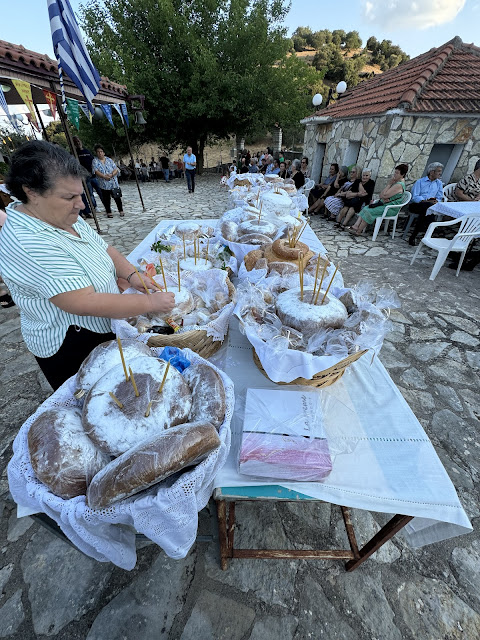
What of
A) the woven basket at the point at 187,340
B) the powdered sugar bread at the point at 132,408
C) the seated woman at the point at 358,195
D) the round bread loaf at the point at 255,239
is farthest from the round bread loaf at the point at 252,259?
the seated woman at the point at 358,195

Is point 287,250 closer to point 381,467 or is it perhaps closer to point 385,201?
point 381,467

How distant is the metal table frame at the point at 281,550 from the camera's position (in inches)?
51.9

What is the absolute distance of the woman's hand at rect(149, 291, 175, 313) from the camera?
160cm

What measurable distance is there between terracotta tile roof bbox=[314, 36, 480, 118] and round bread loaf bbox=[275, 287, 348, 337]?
331 inches

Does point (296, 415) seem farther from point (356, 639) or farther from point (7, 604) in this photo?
point (7, 604)

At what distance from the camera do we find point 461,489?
217 cm

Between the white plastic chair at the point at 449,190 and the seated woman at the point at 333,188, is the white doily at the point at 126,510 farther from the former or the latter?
the seated woman at the point at 333,188

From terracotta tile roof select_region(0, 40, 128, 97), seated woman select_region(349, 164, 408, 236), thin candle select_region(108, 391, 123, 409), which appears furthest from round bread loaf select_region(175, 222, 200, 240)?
seated woman select_region(349, 164, 408, 236)

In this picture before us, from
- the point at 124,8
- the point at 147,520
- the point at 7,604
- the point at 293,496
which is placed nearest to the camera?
the point at 147,520

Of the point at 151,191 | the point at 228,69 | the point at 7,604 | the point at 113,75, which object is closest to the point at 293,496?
the point at 7,604

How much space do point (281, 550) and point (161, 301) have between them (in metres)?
1.62

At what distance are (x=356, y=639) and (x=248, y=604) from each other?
594 mm

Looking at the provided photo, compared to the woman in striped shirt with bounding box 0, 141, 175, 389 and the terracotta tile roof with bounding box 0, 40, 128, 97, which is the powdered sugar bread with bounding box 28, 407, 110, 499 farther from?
the terracotta tile roof with bounding box 0, 40, 128, 97

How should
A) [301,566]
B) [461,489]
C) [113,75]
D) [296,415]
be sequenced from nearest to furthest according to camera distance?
[296,415] → [301,566] → [461,489] → [113,75]
